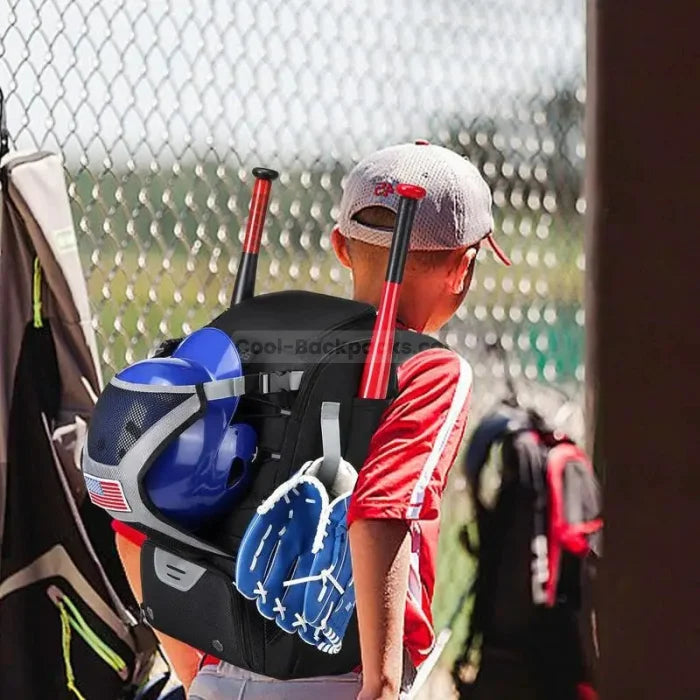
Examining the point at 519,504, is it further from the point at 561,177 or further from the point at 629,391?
the point at 629,391

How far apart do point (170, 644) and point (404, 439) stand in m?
0.61

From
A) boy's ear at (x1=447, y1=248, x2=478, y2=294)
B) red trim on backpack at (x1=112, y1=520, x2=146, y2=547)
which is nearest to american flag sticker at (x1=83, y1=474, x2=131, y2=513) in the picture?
red trim on backpack at (x1=112, y1=520, x2=146, y2=547)

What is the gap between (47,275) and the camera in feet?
7.80

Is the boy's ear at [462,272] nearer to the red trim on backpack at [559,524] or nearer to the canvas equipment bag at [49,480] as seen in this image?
the red trim on backpack at [559,524]

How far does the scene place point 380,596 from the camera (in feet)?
5.17

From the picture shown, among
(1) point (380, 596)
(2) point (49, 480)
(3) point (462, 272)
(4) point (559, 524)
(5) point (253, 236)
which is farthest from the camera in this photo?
(2) point (49, 480)

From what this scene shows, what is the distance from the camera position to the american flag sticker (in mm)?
1649

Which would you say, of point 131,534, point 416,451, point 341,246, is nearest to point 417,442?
point 416,451

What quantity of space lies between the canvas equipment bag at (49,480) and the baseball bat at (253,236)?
0.50 meters

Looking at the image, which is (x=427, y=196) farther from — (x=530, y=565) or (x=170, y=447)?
(x=530, y=565)

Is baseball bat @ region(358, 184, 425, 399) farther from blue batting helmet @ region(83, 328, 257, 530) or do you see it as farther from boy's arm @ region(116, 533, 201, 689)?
boy's arm @ region(116, 533, 201, 689)

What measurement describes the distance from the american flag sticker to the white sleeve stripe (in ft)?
1.33

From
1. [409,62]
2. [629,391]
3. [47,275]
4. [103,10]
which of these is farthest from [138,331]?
[629,391]

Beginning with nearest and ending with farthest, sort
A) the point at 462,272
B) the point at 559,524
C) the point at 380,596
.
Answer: the point at 380,596
the point at 462,272
the point at 559,524
